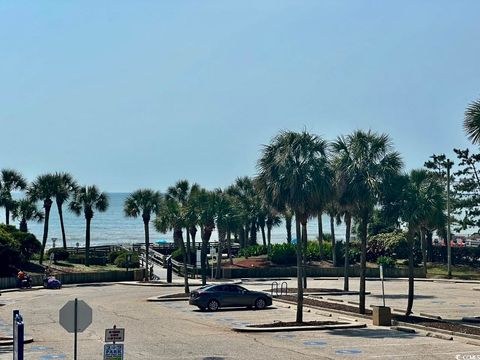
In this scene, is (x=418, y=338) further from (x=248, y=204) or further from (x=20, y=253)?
(x=248, y=204)

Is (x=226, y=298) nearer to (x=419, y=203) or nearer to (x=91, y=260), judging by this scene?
(x=419, y=203)

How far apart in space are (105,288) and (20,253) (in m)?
9.06

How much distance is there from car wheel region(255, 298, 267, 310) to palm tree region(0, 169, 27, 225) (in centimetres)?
→ 4127

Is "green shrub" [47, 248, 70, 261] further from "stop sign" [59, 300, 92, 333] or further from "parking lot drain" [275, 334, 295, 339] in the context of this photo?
"stop sign" [59, 300, 92, 333]

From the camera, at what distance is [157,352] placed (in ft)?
86.1

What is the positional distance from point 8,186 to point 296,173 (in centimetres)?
5081

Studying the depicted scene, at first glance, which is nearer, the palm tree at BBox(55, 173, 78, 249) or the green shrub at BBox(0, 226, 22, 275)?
the green shrub at BBox(0, 226, 22, 275)

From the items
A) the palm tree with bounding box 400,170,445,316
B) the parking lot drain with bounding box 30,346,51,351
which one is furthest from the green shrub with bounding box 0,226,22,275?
the palm tree with bounding box 400,170,445,316

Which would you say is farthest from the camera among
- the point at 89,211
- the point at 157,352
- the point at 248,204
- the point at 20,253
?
the point at 248,204

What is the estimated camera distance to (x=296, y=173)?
33.5 meters

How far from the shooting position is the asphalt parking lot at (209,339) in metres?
26.0

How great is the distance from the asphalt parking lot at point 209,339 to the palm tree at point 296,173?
377 centimetres

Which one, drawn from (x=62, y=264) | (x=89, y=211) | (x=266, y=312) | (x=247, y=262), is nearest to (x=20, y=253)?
(x=62, y=264)

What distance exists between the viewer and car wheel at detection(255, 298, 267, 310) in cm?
4172
